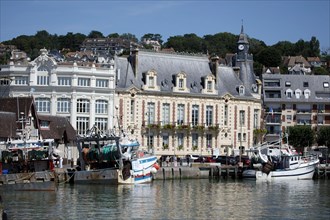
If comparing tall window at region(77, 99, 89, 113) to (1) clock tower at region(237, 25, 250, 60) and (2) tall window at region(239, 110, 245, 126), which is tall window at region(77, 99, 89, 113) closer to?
(2) tall window at region(239, 110, 245, 126)

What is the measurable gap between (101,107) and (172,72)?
1299cm

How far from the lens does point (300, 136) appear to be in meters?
135

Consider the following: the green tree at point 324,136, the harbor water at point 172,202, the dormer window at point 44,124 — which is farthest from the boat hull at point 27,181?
the green tree at point 324,136

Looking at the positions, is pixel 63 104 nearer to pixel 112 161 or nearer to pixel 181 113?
pixel 181 113

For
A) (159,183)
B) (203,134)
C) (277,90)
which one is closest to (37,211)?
(159,183)

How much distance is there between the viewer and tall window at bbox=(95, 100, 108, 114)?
111 metres

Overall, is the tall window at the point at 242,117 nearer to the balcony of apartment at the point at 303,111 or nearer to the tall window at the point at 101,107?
the tall window at the point at 101,107

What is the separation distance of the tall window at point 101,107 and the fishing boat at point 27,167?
2904 cm

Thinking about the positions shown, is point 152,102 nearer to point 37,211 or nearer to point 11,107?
point 11,107

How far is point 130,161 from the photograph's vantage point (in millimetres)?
82375

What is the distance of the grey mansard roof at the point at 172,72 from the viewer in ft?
375

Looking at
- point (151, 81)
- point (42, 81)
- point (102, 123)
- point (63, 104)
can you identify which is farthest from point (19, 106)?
point (151, 81)

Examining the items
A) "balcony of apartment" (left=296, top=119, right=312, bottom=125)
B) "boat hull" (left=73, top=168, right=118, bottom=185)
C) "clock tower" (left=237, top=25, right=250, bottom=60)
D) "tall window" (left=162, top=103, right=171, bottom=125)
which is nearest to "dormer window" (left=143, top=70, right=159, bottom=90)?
"tall window" (left=162, top=103, right=171, bottom=125)

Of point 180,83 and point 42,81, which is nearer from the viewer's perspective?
point 42,81
